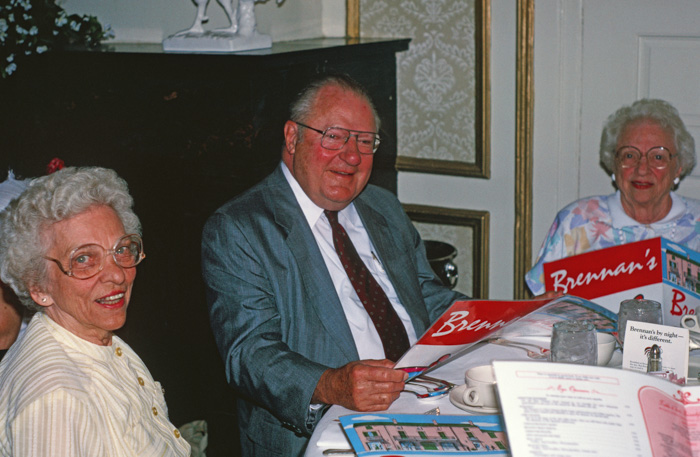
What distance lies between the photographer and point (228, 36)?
326 cm

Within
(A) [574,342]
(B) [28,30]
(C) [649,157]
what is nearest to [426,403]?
(A) [574,342]

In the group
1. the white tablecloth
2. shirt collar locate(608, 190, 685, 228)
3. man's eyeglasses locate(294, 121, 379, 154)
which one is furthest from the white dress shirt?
shirt collar locate(608, 190, 685, 228)

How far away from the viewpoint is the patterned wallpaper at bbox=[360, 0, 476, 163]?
3855 millimetres

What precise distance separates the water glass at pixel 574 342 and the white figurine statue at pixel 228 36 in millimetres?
1999

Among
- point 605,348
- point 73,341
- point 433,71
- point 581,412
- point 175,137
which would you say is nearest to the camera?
point 581,412

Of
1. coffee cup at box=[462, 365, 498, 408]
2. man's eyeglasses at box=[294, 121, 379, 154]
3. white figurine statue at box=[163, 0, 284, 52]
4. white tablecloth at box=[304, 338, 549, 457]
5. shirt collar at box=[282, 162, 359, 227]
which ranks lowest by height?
white tablecloth at box=[304, 338, 549, 457]

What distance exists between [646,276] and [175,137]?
1972mm

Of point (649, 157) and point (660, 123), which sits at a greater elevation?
point (660, 123)

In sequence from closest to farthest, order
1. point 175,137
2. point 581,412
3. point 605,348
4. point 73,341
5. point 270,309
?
1. point 581,412
2. point 73,341
3. point 605,348
4. point 270,309
5. point 175,137

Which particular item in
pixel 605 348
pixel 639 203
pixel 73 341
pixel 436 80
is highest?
pixel 436 80

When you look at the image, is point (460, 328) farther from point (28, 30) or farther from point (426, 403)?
point (28, 30)

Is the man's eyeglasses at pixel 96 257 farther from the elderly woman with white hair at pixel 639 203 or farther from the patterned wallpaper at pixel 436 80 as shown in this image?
the patterned wallpaper at pixel 436 80

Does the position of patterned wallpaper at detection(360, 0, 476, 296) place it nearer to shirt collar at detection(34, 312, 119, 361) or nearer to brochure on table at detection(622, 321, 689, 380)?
brochure on table at detection(622, 321, 689, 380)

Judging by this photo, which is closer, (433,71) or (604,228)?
(604,228)
